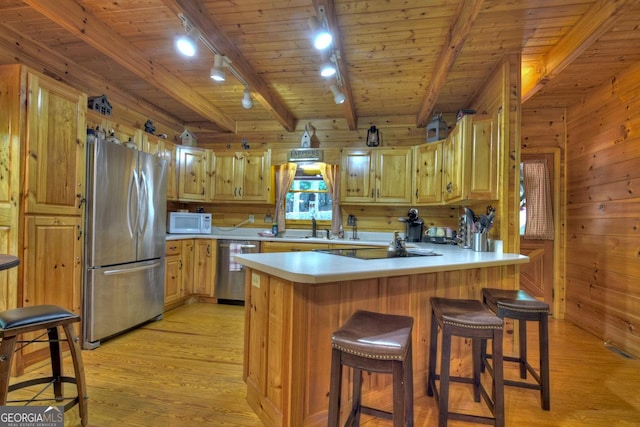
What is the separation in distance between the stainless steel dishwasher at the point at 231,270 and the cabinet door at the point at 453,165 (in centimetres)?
235

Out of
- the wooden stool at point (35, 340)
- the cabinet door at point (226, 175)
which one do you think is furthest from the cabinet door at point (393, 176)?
the wooden stool at point (35, 340)

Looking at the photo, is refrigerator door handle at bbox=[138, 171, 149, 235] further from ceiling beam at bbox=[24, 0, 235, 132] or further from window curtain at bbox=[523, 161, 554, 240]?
window curtain at bbox=[523, 161, 554, 240]

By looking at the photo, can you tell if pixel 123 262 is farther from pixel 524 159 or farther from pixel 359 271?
pixel 524 159

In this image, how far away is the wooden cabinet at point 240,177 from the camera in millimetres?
4465

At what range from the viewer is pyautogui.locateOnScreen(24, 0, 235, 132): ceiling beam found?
2.16 m

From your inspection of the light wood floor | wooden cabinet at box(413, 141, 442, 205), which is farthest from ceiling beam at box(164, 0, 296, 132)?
the light wood floor

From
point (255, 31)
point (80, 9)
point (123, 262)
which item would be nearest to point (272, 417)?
point (123, 262)

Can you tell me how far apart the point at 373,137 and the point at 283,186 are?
4.70 ft

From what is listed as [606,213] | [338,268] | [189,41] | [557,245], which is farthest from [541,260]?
[189,41]

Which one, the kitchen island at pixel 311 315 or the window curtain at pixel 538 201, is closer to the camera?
the kitchen island at pixel 311 315

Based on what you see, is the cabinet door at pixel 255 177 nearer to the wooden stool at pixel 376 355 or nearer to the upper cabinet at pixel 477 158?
the upper cabinet at pixel 477 158

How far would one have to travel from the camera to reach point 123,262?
2.95m

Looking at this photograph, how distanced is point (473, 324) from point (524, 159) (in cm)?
315

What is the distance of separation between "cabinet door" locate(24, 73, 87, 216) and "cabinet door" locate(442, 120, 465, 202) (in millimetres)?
3313
